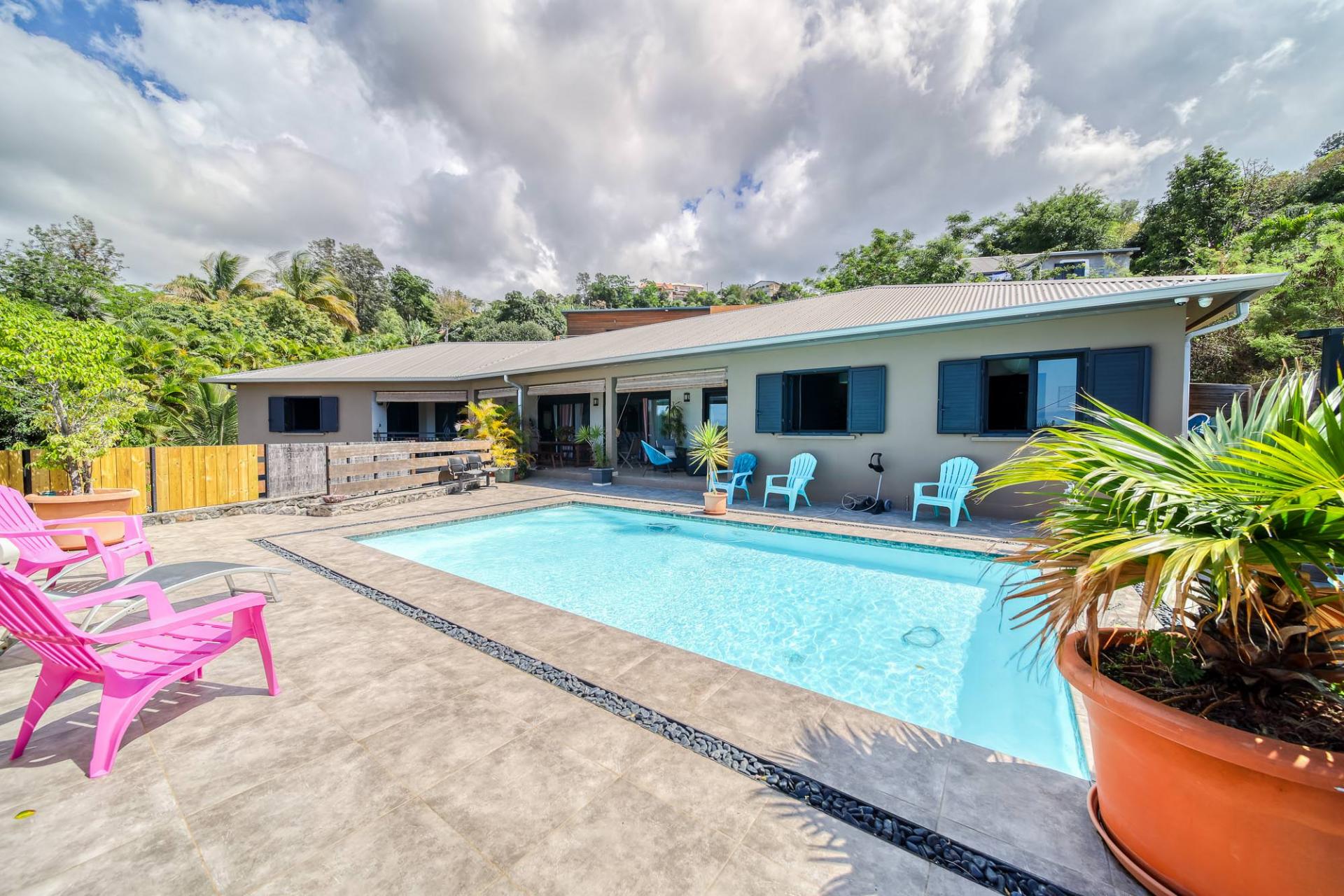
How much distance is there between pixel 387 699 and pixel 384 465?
26.4 feet

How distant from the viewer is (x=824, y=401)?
870 centimetres

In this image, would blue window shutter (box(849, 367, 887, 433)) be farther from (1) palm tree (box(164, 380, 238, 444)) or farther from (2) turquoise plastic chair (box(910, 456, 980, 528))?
(1) palm tree (box(164, 380, 238, 444))

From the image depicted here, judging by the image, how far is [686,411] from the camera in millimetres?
14633

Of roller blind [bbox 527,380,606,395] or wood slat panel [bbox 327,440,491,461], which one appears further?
roller blind [bbox 527,380,606,395]

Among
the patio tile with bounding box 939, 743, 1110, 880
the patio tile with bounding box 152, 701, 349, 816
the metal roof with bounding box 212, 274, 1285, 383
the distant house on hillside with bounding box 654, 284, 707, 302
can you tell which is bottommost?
the patio tile with bounding box 152, 701, 349, 816

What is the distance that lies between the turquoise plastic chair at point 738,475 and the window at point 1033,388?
10.7 ft

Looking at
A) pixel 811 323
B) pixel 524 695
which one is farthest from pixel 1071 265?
pixel 524 695

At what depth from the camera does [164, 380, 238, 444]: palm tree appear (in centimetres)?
1158

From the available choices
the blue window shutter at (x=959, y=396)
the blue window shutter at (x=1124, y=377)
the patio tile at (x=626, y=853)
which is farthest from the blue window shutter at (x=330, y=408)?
the blue window shutter at (x=1124, y=377)

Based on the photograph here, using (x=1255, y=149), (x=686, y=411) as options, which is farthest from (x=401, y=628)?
(x=1255, y=149)

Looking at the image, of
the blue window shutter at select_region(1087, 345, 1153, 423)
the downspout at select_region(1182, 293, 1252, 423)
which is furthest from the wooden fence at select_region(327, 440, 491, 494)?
the downspout at select_region(1182, 293, 1252, 423)

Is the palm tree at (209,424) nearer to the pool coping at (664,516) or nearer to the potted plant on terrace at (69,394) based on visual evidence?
the potted plant on terrace at (69,394)

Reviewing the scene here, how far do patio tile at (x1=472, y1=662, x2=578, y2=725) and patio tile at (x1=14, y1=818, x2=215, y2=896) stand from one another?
1112mm

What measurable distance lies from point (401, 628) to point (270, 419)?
1539 centimetres
